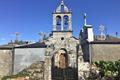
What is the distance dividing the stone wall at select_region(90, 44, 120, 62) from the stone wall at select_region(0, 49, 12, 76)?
1161cm

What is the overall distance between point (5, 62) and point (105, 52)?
45.9 ft

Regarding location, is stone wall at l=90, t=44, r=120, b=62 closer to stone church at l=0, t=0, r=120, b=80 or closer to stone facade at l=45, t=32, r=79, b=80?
stone church at l=0, t=0, r=120, b=80

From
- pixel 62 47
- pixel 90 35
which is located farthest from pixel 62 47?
pixel 90 35

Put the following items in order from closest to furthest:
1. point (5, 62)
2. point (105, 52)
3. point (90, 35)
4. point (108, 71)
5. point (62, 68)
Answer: point (108, 71), point (62, 68), point (105, 52), point (90, 35), point (5, 62)

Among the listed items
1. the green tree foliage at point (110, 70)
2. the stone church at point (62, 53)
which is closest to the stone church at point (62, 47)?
the stone church at point (62, 53)

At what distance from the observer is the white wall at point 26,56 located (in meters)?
39.0

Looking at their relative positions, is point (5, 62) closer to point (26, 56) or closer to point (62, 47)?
point (26, 56)

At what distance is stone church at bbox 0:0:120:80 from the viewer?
33.8 m

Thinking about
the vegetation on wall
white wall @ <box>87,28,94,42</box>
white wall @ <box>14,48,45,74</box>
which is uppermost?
white wall @ <box>87,28,94,42</box>

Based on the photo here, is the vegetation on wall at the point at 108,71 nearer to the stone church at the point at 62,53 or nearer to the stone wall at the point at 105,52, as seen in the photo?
the stone church at the point at 62,53

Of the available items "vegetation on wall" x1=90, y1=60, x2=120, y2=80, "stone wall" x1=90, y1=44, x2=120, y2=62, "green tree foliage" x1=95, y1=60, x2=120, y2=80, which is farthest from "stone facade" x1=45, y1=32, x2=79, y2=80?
"green tree foliage" x1=95, y1=60, x2=120, y2=80

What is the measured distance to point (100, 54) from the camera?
37.4m

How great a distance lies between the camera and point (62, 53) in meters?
36.2

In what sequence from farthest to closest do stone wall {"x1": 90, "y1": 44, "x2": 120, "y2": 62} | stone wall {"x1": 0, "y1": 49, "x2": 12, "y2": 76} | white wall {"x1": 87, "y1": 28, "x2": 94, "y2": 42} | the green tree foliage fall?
stone wall {"x1": 0, "y1": 49, "x2": 12, "y2": 76} → white wall {"x1": 87, "y1": 28, "x2": 94, "y2": 42} → stone wall {"x1": 90, "y1": 44, "x2": 120, "y2": 62} → the green tree foliage
